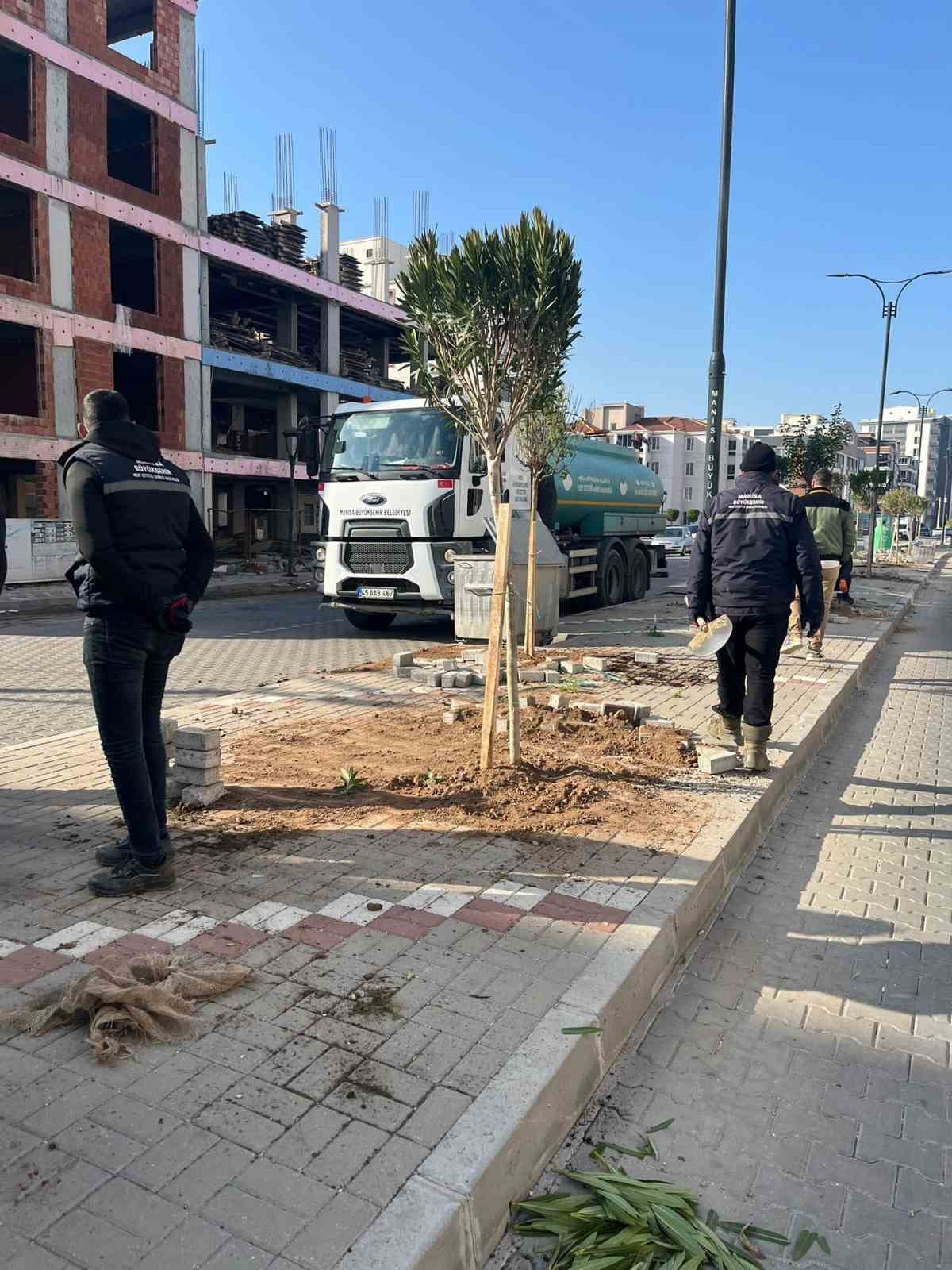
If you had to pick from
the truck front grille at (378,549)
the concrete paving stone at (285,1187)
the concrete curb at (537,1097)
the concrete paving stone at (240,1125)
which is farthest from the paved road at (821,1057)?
the truck front grille at (378,549)

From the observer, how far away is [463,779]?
18.5 feet

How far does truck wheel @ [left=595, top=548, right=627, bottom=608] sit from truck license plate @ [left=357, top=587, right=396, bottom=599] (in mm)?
5643

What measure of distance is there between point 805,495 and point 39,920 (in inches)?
461

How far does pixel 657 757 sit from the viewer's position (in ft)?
20.8

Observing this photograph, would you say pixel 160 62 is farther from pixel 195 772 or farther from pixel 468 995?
pixel 468 995

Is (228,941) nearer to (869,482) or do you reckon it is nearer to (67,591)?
(67,591)

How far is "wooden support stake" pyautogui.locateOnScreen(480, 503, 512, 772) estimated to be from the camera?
557 cm

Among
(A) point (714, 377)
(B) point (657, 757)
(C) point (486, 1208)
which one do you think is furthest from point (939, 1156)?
(A) point (714, 377)

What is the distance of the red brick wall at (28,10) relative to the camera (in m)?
21.0

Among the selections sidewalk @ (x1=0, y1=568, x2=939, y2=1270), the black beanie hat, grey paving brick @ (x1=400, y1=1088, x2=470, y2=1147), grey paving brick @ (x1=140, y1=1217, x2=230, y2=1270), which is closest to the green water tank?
the black beanie hat

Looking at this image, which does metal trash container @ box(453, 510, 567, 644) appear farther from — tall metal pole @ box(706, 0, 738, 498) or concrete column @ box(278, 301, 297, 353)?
concrete column @ box(278, 301, 297, 353)

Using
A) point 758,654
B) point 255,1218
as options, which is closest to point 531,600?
point 758,654

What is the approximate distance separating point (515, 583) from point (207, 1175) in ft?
29.7

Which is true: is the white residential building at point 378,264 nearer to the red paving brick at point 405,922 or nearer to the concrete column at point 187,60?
the concrete column at point 187,60
